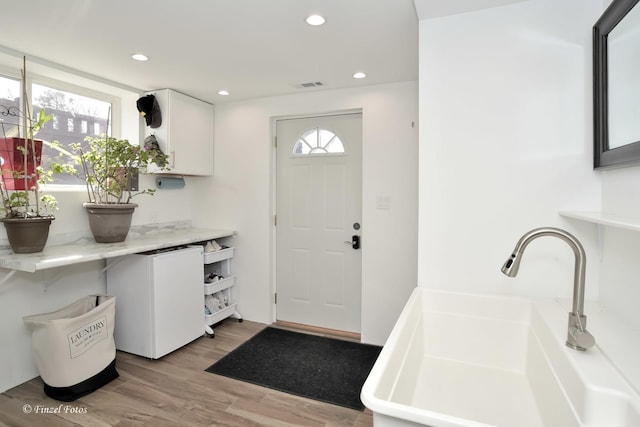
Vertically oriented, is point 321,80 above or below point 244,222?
above

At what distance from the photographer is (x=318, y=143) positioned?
3281 millimetres

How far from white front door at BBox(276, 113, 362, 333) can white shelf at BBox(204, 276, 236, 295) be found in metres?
0.48

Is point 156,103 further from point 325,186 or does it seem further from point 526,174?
point 526,174

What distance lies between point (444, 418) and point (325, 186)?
8.54 ft

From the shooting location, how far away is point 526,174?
1598 mm

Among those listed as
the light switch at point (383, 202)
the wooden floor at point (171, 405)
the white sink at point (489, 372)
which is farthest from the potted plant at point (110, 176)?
the white sink at point (489, 372)

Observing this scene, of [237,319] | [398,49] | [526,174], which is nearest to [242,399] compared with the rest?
[237,319]

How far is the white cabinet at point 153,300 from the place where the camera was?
103 inches

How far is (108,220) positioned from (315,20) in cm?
206

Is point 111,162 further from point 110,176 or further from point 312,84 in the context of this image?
point 312,84

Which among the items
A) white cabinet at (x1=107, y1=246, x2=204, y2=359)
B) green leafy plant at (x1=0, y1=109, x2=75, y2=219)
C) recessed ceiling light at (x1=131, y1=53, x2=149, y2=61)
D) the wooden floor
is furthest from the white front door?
green leafy plant at (x1=0, y1=109, x2=75, y2=219)

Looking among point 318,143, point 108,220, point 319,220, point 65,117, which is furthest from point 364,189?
point 65,117

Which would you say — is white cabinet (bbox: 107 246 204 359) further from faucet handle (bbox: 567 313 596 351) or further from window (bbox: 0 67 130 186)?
faucet handle (bbox: 567 313 596 351)

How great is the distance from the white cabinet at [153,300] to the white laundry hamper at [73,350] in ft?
0.89
